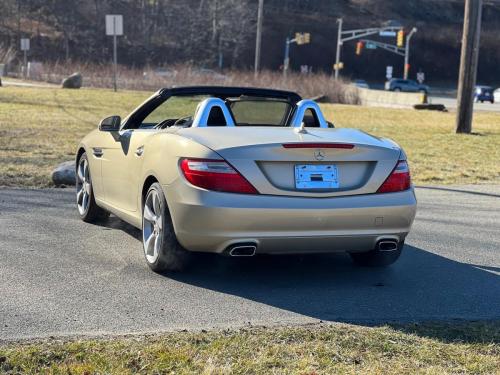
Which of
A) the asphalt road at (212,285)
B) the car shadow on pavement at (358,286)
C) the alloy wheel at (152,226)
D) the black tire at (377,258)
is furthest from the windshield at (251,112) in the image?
the black tire at (377,258)

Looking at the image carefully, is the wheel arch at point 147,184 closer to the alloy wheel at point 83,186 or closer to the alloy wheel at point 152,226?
the alloy wheel at point 152,226

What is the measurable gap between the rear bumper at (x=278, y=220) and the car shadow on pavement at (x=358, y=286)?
315mm

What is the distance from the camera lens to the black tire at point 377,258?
20.7ft

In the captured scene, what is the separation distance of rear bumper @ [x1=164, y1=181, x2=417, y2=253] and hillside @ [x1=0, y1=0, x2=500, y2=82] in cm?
8182

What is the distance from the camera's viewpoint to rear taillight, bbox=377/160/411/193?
19.1 ft

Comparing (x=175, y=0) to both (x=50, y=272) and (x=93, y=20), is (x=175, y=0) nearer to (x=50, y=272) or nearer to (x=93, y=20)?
(x=93, y=20)

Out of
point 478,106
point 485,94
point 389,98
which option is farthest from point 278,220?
point 485,94

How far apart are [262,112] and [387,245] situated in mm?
2235

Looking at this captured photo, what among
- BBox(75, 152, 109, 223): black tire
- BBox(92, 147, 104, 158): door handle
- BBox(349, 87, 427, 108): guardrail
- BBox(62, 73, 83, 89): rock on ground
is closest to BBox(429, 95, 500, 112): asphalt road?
BBox(349, 87, 427, 108): guardrail

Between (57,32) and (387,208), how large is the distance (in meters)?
94.3

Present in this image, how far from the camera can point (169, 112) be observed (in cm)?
988

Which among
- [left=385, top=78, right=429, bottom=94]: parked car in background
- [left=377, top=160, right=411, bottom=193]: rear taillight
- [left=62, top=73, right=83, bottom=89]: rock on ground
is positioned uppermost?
[left=377, top=160, right=411, bottom=193]: rear taillight

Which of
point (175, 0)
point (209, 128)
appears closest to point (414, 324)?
point (209, 128)

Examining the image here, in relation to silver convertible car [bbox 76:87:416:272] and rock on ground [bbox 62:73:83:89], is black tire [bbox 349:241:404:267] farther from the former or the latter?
rock on ground [bbox 62:73:83:89]
